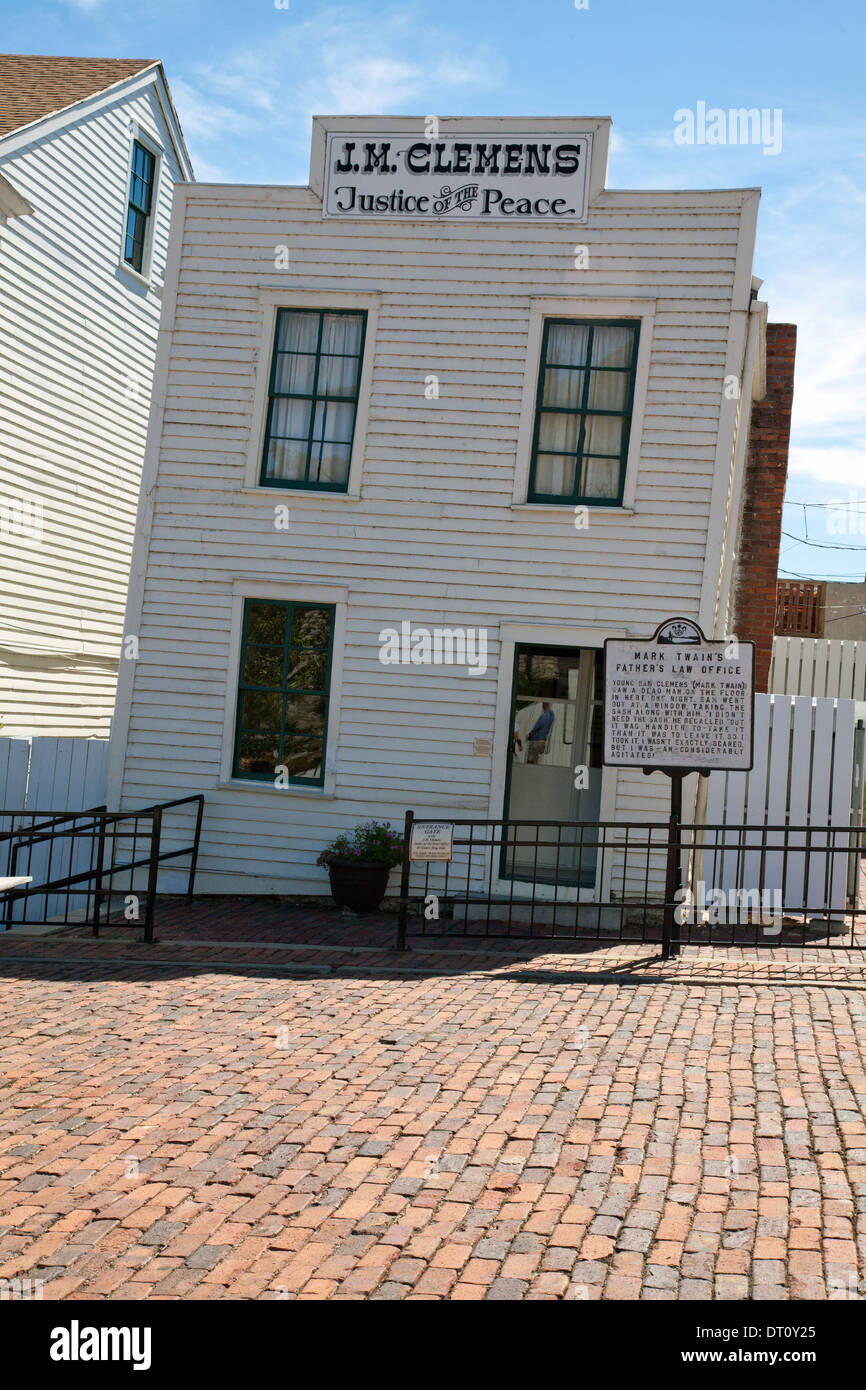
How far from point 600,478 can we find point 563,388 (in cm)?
103

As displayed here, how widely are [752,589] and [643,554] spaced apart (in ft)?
13.3

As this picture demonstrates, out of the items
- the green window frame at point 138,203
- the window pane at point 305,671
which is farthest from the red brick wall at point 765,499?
the green window frame at point 138,203

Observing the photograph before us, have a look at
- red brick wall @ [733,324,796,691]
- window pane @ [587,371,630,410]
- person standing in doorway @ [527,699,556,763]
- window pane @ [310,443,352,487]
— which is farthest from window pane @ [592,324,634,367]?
red brick wall @ [733,324,796,691]

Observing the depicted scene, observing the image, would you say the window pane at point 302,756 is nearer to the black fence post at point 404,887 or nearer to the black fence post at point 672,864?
the black fence post at point 404,887

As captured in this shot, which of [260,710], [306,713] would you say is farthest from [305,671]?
[260,710]

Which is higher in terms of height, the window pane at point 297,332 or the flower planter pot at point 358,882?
the window pane at point 297,332

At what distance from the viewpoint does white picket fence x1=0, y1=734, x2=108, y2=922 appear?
13195 mm

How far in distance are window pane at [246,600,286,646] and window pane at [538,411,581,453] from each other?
10.9 ft

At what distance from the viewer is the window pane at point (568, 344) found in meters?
13.1

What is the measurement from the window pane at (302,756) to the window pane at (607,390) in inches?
182

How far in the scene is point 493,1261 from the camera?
4.67m

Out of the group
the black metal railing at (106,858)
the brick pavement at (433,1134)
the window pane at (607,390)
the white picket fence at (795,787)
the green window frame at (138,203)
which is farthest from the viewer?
the green window frame at (138,203)

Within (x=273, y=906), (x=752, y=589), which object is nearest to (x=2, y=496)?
(x=273, y=906)
